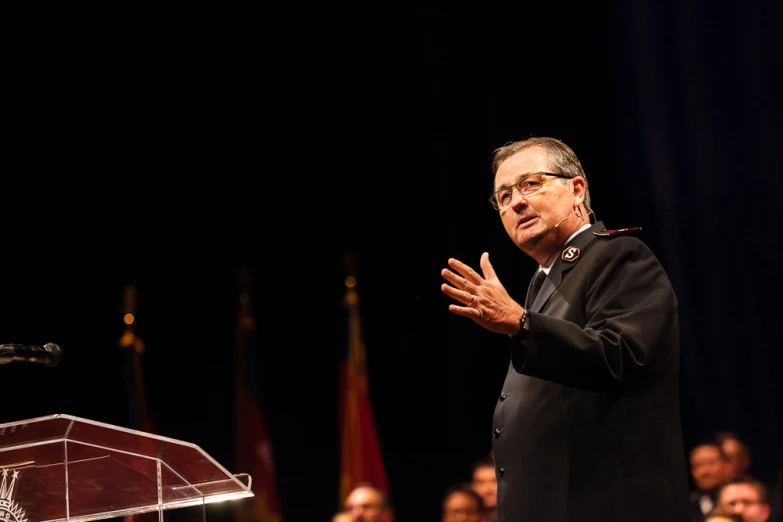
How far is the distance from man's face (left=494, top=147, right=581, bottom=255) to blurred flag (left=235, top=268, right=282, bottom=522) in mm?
5824

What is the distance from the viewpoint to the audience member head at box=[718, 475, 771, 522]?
4543 mm

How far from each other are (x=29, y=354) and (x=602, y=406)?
1112 millimetres

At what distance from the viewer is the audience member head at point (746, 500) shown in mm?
4543

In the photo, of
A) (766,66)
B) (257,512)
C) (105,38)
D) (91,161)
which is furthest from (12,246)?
(766,66)

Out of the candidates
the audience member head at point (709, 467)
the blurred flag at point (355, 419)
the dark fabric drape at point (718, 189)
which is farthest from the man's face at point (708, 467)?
the blurred flag at point (355, 419)

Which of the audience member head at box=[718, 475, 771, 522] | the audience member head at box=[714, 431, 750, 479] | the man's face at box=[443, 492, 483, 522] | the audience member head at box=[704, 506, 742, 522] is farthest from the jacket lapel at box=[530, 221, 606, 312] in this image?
the audience member head at box=[714, 431, 750, 479]

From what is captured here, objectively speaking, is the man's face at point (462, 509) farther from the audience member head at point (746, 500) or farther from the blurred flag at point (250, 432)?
the blurred flag at point (250, 432)

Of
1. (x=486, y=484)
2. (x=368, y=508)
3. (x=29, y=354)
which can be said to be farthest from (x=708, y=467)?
(x=29, y=354)

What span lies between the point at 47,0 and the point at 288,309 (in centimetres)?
298

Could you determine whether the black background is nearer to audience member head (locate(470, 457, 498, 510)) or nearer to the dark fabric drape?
the dark fabric drape

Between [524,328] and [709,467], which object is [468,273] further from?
[709,467]

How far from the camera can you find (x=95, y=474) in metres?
1.93

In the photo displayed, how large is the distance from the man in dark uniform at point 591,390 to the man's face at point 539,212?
0.27 ft

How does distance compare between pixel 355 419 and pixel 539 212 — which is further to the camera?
pixel 355 419
